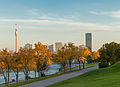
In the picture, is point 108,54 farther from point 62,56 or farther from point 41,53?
point 41,53

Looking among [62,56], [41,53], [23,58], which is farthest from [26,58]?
[62,56]

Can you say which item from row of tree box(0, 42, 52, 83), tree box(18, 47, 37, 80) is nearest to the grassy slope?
tree box(18, 47, 37, 80)

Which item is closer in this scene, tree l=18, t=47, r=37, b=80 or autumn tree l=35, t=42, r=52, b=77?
tree l=18, t=47, r=37, b=80

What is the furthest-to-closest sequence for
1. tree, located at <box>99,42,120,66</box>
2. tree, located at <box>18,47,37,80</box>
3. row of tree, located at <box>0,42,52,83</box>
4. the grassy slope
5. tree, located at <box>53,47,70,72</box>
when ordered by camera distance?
tree, located at <box>99,42,120,66</box>, tree, located at <box>53,47,70,72</box>, tree, located at <box>18,47,37,80</box>, row of tree, located at <box>0,42,52,83</box>, the grassy slope

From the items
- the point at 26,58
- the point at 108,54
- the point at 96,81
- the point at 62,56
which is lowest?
the point at 96,81

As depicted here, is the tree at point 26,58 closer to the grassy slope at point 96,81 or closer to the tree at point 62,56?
the grassy slope at point 96,81

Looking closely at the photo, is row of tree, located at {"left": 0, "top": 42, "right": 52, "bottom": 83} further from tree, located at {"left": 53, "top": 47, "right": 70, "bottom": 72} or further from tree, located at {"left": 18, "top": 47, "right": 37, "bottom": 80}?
tree, located at {"left": 53, "top": 47, "right": 70, "bottom": 72}

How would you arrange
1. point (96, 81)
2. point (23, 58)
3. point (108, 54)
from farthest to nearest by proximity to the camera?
point (108, 54) < point (23, 58) < point (96, 81)

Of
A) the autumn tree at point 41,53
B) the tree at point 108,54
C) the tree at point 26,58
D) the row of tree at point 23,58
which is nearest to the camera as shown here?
the row of tree at point 23,58

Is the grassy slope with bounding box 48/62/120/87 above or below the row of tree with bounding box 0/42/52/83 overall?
below

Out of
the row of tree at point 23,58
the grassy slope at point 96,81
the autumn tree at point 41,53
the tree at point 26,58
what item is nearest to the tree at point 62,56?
the row of tree at point 23,58

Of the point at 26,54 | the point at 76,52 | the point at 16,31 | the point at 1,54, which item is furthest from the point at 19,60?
the point at 76,52

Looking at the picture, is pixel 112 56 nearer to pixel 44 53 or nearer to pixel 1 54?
pixel 44 53

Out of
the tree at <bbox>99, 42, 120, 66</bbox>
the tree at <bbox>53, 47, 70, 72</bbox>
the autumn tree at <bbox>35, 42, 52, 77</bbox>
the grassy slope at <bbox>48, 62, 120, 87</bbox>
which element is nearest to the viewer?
the grassy slope at <bbox>48, 62, 120, 87</bbox>
